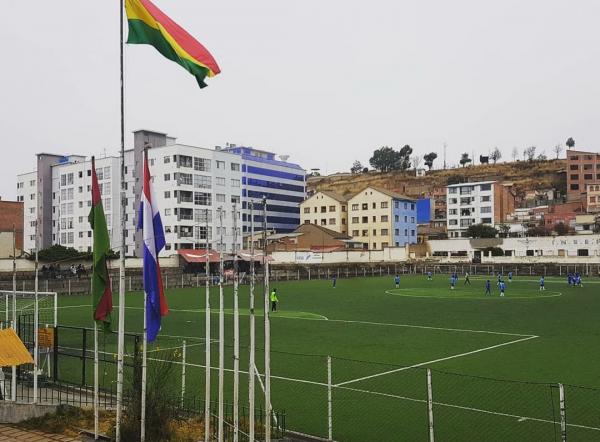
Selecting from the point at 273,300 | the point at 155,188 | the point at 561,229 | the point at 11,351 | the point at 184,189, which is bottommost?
the point at 273,300

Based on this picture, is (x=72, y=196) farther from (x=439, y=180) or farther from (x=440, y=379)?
(x=439, y=180)

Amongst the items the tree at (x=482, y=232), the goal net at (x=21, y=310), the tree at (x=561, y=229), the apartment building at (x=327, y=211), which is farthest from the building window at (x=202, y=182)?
the tree at (x=561, y=229)

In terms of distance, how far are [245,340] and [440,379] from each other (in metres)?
10.6

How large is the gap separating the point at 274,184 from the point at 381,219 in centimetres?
2401

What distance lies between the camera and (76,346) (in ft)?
80.5

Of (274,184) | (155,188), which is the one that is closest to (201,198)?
A: (155,188)

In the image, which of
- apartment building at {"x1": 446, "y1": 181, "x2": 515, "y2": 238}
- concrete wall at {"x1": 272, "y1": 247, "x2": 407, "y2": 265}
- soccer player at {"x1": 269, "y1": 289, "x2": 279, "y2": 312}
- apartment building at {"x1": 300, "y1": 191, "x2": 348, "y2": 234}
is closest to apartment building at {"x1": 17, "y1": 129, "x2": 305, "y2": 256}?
concrete wall at {"x1": 272, "y1": 247, "x2": 407, "y2": 265}

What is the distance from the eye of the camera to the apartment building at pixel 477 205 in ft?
409

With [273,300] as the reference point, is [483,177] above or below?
above

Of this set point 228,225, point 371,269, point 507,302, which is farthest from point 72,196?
point 507,302

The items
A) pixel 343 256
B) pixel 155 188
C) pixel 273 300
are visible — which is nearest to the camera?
pixel 273 300

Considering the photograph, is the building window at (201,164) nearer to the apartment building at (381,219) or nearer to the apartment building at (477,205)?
the apartment building at (381,219)

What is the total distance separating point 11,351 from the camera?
500 inches

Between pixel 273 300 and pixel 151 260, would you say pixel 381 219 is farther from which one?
pixel 151 260
